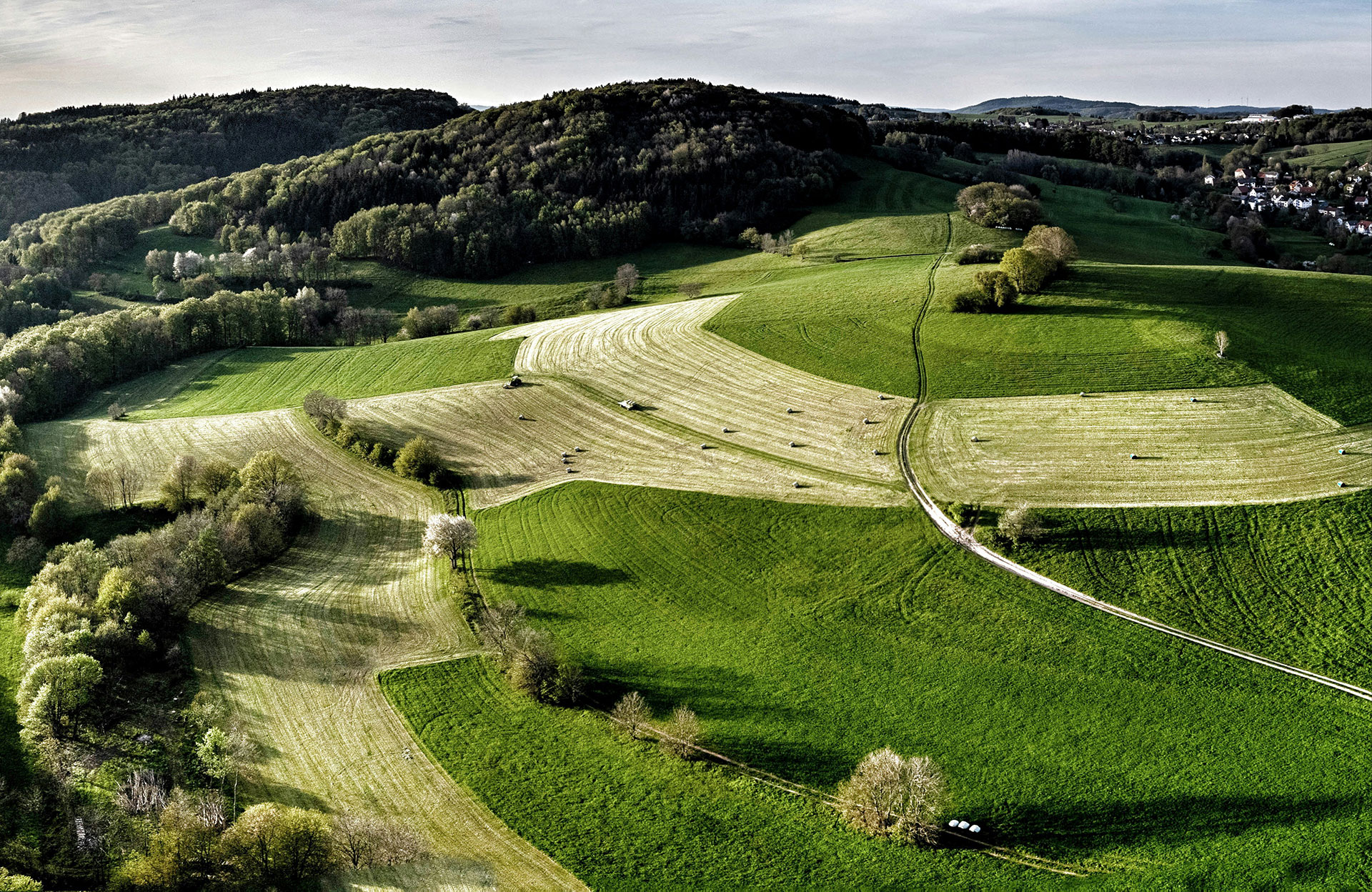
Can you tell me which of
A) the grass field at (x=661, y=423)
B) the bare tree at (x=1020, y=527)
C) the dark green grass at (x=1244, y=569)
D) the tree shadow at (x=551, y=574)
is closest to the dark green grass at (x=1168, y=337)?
the grass field at (x=661, y=423)

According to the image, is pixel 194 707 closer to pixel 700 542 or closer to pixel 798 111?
pixel 700 542

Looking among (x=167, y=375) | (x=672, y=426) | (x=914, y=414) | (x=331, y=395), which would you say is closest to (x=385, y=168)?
(x=167, y=375)

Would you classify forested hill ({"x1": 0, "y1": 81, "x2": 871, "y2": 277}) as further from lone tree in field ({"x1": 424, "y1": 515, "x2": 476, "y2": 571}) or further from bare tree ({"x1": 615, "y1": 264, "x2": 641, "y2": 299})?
lone tree in field ({"x1": 424, "y1": 515, "x2": 476, "y2": 571})

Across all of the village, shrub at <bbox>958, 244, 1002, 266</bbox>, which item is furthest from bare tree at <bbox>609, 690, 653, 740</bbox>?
the village

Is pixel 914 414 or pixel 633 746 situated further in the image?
pixel 914 414

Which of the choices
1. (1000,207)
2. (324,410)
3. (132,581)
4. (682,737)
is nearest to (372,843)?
(682,737)

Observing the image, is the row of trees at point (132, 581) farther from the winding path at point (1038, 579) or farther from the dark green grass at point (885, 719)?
the winding path at point (1038, 579)
